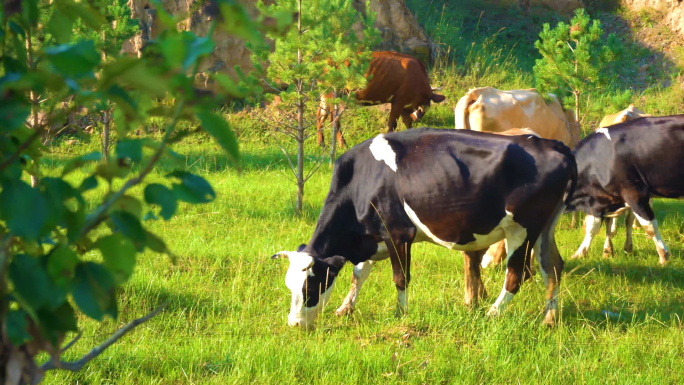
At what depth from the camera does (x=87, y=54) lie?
1021mm

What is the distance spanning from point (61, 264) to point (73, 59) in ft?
1.15

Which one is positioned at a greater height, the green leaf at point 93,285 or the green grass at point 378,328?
the green leaf at point 93,285

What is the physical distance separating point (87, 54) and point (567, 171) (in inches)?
176

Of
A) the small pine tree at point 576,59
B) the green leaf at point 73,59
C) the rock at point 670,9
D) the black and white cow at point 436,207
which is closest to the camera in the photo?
the green leaf at point 73,59

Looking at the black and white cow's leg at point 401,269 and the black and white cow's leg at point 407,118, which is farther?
the black and white cow's leg at point 407,118

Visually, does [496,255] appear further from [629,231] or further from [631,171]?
[629,231]

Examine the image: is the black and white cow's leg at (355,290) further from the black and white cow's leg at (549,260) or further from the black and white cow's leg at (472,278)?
the black and white cow's leg at (549,260)

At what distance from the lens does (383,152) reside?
538cm

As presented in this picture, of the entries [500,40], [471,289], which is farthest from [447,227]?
[500,40]

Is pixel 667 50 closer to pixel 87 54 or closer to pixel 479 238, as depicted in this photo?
pixel 479 238

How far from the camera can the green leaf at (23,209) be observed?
1.03 m

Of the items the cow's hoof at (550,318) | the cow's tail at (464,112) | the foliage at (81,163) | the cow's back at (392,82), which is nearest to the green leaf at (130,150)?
the foliage at (81,163)

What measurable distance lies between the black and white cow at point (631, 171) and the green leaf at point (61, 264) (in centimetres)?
689

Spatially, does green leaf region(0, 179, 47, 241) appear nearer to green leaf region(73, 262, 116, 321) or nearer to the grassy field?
green leaf region(73, 262, 116, 321)
